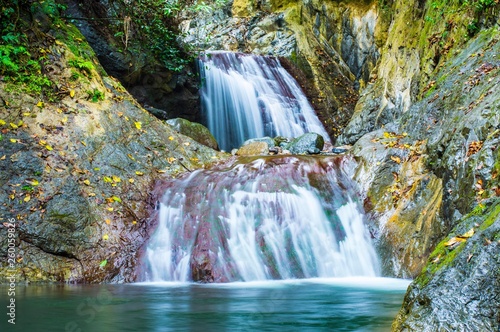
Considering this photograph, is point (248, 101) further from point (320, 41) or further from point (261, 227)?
point (261, 227)

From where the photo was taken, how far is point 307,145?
39.8 feet

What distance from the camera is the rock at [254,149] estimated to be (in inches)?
458

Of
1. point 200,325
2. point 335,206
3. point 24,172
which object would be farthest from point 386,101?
point 200,325

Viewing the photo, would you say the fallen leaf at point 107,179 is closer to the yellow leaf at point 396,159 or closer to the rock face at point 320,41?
the yellow leaf at point 396,159

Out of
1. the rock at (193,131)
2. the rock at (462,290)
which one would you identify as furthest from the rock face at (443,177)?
the rock at (193,131)

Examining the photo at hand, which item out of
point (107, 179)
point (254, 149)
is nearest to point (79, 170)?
point (107, 179)

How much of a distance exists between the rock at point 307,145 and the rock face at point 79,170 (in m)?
2.86

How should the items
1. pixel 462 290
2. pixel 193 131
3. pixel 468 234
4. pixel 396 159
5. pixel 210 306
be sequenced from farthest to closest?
pixel 193 131 → pixel 396 159 → pixel 210 306 → pixel 468 234 → pixel 462 290

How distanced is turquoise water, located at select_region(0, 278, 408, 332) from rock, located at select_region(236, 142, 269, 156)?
17.3 ft

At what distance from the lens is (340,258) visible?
24.7 ft

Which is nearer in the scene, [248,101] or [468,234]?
[468,234]

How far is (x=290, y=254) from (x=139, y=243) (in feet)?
7.57

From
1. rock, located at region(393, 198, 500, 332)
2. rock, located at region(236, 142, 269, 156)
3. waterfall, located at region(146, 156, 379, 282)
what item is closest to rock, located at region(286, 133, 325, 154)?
rock, located at region(236, 142, 269, 156)

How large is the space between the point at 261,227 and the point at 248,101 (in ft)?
27.9
